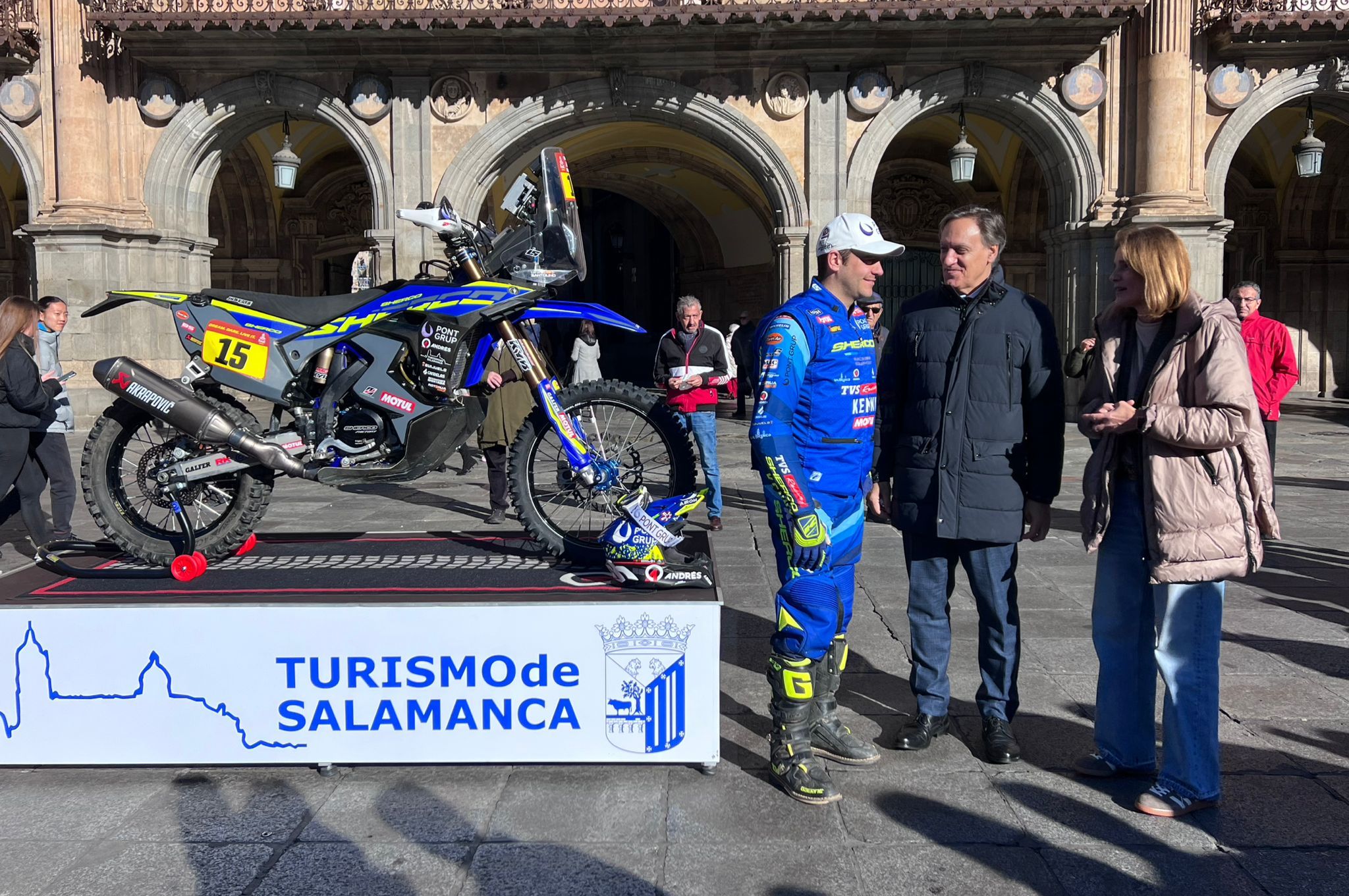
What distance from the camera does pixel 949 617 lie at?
3.67 meters

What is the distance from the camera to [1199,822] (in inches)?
119

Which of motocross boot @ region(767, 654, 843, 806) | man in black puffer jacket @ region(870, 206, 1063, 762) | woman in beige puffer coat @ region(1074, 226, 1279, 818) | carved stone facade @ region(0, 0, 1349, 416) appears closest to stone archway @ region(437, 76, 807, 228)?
carved stone facade @ region(0, 0, 1349, 416)

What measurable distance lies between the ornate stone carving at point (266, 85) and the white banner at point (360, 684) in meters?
12.0

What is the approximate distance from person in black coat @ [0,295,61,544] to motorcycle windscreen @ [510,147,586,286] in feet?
9.39

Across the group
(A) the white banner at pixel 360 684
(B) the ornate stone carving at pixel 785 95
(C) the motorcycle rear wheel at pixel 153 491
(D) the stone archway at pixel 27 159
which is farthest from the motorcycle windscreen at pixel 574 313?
(D) the stone archway at pixel 27 159

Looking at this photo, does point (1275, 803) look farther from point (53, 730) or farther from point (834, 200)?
point (834, 200)

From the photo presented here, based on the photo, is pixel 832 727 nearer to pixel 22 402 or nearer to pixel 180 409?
pixel 180 409

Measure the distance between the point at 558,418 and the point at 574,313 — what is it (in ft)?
1.40

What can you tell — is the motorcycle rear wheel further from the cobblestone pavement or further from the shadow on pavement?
the shadow on pavement

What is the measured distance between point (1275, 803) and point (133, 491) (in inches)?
280

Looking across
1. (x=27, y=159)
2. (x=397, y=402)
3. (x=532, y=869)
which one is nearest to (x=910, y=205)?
(x=27, y=159)

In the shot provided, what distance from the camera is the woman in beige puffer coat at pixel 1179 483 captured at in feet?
9.92

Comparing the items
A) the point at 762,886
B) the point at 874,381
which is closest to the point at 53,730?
the point at 762,886

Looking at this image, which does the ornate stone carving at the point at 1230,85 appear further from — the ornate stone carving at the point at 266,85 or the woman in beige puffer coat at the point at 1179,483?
the woman in beige puffer coat at the point at 1179,483
